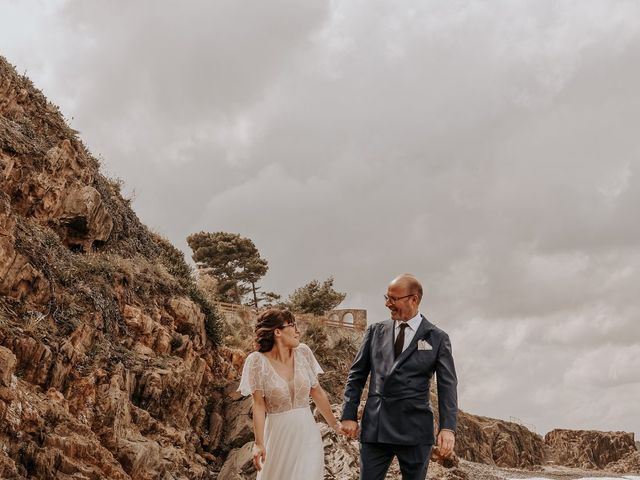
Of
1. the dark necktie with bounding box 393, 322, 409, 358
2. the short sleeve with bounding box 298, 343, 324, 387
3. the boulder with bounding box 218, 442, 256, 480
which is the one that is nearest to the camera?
the dark necktie with bounding box 393, 322, 409, 358

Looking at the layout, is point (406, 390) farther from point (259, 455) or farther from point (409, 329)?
point (259, 455)

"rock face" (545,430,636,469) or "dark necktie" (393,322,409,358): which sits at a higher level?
"rock face" (545,430,636,469)

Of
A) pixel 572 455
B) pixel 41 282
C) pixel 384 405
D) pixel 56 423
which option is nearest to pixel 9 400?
pixel 56 423

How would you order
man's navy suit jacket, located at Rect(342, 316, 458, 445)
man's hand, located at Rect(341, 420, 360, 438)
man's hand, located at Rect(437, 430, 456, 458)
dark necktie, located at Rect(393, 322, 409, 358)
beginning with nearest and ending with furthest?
man's hand, located at Rect(437, 430, 456, 458)
man's navy suit jacket, located at Rect(342, 316, 458, 445)
dark necktie, located at Rect(393, 322, 409, 358)
man's hand, located at Rect(341, 420, 360, 438)

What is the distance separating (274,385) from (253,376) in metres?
0.19

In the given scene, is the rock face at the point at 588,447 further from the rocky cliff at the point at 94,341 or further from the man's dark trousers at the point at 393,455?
the man's dark trousers at the point at 393,455

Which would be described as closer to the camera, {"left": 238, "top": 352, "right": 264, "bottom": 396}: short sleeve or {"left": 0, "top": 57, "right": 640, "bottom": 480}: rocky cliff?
{"left": 238, "top": 352, "right": 264, "bottom": 396}: short sleeve

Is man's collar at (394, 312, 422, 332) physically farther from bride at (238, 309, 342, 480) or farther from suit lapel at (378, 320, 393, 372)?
bride at (238, 309, 342, 480)

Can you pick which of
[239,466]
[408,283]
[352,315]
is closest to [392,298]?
[408,283]

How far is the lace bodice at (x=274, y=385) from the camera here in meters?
5.33

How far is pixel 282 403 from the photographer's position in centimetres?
536

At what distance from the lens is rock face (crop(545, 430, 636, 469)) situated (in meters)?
45.3

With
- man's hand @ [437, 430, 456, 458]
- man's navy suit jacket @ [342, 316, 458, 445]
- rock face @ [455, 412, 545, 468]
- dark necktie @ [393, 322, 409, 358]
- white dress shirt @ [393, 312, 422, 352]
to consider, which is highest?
rock face @ [455, 412, 545, 468]

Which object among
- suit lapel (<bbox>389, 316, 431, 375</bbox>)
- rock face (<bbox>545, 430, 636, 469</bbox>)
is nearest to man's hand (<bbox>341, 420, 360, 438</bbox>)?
suit lapel (<bbox>389, 316, 431, 375</bbox>)
